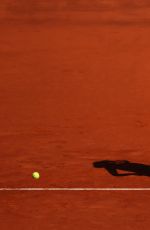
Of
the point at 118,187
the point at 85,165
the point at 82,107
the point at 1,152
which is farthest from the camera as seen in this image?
the point at 82,107

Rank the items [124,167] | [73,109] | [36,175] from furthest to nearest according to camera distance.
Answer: [73,109], [124,167], [36,175]

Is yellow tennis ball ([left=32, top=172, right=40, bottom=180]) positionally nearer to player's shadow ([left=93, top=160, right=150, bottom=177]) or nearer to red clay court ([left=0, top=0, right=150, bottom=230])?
red clay court ([left=0, top=0, right=150, bottom=230])

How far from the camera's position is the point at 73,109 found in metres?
14.4

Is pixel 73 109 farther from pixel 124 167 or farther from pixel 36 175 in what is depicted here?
pixel 36 175

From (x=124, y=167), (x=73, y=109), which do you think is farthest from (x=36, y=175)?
(x=73, y=109)

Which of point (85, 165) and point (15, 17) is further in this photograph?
point (15, 17)

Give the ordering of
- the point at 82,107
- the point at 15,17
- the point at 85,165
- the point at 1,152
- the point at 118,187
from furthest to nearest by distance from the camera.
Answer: the point at 15,17 < the point at 82,107 < the point at 1,152 < the point at 85,165 < the point at 118,187

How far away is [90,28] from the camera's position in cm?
2227

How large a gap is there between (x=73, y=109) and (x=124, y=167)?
381 cm

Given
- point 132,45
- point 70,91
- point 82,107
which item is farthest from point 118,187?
point 132,45

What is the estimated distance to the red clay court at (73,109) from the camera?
9.22 m

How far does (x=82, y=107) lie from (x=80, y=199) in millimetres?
5258

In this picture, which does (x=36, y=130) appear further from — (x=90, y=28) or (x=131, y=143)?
(x=90, y=28)

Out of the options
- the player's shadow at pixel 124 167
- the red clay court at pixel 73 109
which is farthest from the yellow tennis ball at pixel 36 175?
the player's shadow at pixel 124 167
